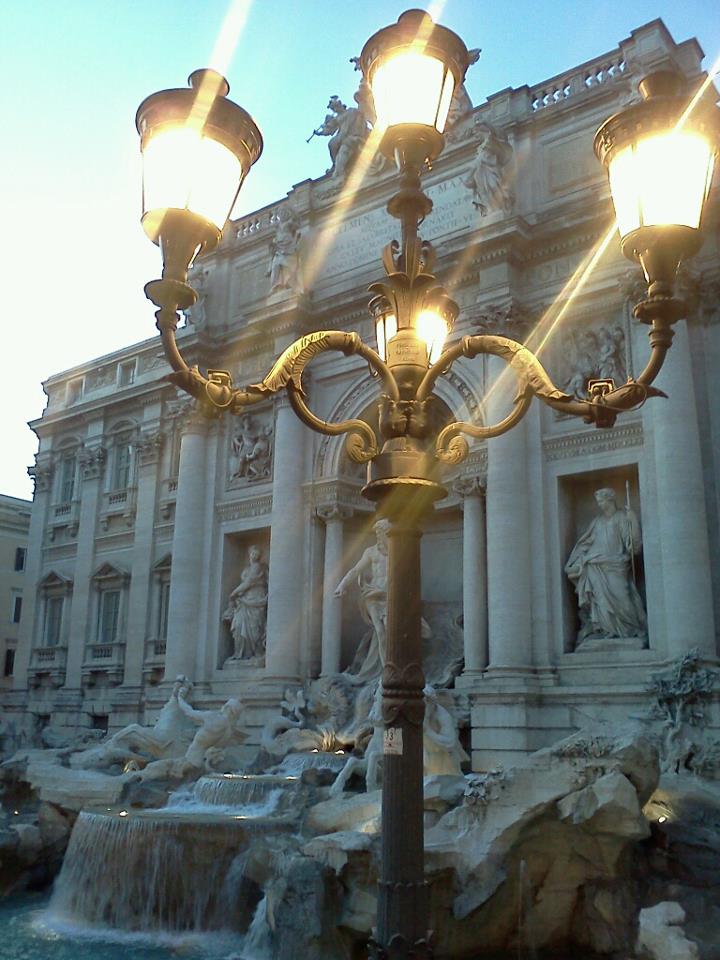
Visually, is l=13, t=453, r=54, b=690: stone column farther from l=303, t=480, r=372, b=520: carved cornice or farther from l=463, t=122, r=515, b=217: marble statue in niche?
l=463, t=122, r=515, b=217: marble statue in niche

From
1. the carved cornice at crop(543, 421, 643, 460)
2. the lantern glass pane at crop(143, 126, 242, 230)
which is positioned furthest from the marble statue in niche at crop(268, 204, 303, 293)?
the lantern glass pane at crop(143, 126, 242, 230)

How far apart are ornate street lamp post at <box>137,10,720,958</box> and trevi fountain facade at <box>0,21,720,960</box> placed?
5.45 meters

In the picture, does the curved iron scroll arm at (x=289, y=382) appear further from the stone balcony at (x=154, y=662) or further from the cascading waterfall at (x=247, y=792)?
the stone balcony at (x=154, y=662)

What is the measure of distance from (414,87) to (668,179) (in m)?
1.55

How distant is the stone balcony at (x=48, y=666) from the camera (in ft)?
81.5

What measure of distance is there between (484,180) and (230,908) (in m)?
12.9

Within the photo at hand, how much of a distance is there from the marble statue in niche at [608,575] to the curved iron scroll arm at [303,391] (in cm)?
1029

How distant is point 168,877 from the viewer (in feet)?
37.5

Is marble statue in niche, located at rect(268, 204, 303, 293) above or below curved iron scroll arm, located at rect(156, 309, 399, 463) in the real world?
above

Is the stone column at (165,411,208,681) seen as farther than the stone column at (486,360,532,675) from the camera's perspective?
Yes

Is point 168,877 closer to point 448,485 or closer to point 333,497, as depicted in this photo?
point 448,485

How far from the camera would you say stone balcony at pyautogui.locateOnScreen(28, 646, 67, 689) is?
978 inches

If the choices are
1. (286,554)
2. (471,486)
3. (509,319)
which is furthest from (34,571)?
(509,319)

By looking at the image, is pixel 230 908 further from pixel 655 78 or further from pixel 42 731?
pixel 42 731
